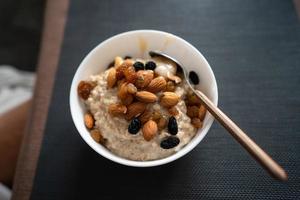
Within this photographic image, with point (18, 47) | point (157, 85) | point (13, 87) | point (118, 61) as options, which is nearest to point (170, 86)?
point (157, 85)

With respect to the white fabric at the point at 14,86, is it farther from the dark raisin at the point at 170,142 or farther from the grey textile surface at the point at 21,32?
the dark raisin at the point at 170,142

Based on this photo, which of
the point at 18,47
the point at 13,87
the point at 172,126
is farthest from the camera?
the point at 18,47

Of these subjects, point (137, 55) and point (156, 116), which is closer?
point (156, 116)

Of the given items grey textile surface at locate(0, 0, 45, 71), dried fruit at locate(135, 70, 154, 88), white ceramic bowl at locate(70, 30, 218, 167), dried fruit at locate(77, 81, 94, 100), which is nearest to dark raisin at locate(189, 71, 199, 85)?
white ceramic bowl at locate(70, 30, 218, 167)

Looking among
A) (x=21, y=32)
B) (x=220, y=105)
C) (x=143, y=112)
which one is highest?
(x=21, y=32)

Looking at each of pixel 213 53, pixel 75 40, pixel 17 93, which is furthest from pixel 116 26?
pixel 17 93

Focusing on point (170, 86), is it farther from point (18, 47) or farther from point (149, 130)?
point (18, 47)

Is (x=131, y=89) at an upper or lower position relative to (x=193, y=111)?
upper

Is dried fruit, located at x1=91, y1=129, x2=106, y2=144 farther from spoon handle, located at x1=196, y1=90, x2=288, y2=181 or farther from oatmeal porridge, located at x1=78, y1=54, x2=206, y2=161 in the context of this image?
spoon handle, located at x1=196, y1=90, x2=288, y2=181
